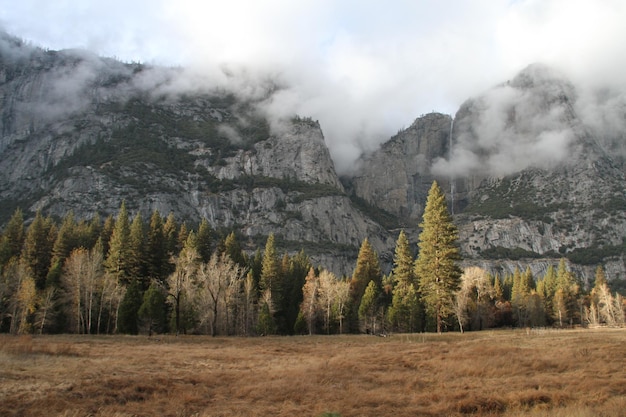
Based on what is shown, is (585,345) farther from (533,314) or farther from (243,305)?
(533,314)

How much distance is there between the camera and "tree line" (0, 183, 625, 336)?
52719 millimetres

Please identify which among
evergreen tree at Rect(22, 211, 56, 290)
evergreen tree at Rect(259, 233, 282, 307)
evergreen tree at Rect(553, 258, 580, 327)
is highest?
evergreen tree at Rect(22, 211, 56, 290)

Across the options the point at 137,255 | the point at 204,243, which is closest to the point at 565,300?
the point at 204,243

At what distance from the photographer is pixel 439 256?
4619 cm

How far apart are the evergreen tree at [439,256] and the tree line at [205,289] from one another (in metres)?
0.11

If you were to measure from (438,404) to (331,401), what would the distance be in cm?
371

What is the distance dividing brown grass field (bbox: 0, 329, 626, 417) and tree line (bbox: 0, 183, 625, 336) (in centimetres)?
2354

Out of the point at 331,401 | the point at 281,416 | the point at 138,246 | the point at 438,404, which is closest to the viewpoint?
the point at 281,416

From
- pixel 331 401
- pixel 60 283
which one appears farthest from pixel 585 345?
pixel 60 283

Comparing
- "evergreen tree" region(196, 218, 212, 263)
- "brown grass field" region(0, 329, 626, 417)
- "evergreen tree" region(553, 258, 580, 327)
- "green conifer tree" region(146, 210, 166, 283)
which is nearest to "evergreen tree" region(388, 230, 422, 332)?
"evergreen tree" region(196, 218, 212, 263)

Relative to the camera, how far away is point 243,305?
71.2 metres

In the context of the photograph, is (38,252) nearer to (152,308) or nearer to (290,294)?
(152,308)

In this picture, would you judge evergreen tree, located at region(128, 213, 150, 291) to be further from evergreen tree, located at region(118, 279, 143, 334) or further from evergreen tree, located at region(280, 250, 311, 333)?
evergreen tree, located at region(280, 250, 311, 333)

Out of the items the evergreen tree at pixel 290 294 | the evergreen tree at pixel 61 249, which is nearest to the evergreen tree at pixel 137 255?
the evergreen tree at pixel 61 249
